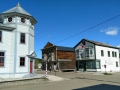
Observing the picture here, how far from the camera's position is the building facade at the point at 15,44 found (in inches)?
854

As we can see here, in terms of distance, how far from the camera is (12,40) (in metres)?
22.5

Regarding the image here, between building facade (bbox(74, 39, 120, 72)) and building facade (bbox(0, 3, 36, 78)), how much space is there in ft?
70.7

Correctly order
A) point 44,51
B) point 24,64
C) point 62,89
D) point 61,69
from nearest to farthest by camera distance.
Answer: point 62,89 → point 24,64 → point 61,69 → point 44,51

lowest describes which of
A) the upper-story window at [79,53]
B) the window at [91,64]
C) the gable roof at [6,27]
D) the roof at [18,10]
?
the window at [91,64]

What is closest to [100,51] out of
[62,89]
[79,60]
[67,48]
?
[79,60]

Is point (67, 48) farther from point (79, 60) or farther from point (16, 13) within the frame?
point (16, 13)

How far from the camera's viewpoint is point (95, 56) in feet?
136

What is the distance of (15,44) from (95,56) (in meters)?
24.2

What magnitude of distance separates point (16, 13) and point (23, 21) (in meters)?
1.47

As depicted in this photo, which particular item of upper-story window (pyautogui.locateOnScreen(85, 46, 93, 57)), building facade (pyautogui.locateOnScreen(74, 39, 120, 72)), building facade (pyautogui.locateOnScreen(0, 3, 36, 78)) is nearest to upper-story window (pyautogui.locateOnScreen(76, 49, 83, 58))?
building facade (pyautogui.locateOnScreen(74, 39, 120, 72))

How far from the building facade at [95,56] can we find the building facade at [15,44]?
2155 centimetres

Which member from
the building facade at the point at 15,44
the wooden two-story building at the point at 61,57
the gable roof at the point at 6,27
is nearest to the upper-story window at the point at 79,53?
the wooden two-story building at the point at 61,57

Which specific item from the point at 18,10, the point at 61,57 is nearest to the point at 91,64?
Answer: the point at 61,57

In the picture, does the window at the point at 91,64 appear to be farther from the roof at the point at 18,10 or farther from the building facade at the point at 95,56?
the roof at the point at 18,10
